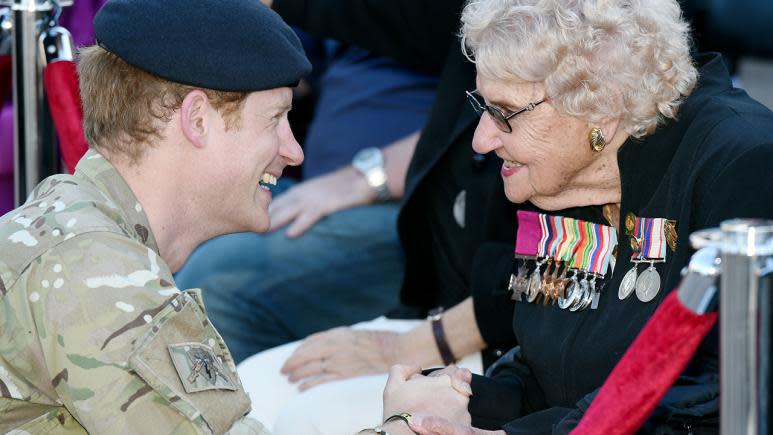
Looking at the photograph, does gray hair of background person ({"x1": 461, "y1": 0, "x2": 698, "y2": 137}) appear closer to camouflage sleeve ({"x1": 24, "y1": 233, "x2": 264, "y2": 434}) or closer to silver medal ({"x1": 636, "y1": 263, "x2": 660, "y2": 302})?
silver medal ({"x1": 636, "y1": 263, "x2": 660, "y2": 302})

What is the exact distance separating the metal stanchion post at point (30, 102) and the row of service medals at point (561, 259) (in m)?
1.45

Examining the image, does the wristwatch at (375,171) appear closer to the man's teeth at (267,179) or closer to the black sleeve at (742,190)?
the man's teeth at (267,179)

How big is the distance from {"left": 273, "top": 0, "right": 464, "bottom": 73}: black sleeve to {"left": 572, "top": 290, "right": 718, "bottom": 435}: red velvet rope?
198 cm

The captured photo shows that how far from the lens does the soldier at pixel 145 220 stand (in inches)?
81.0

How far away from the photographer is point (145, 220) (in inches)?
94.4

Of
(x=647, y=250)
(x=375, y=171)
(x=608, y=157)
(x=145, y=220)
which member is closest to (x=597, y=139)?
(x=608, y=157)

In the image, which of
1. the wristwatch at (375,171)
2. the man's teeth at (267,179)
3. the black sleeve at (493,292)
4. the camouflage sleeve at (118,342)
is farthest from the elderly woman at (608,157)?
the wristwatch at (375,171)

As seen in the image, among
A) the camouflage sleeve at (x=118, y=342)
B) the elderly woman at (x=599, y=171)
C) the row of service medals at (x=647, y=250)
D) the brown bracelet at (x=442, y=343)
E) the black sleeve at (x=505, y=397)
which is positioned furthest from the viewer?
the brown bracelet at (x=442, y=343)

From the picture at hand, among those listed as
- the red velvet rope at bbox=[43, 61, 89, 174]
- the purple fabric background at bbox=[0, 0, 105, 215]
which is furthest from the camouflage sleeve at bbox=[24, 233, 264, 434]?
the purple fabric background at bbox=[0, 0, 105, 215]

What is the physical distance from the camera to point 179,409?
2061 millimetres

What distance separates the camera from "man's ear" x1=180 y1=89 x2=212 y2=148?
2420 millimetres

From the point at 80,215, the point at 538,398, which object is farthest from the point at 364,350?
Answer: the point at 80,215

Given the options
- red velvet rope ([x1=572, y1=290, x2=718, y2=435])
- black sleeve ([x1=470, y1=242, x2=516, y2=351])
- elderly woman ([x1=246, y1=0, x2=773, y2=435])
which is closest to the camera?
red velvet rope ([x1=572, y1=290, x2=718, y2=435])

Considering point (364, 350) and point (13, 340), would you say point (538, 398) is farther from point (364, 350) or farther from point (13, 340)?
point (13, 340)
